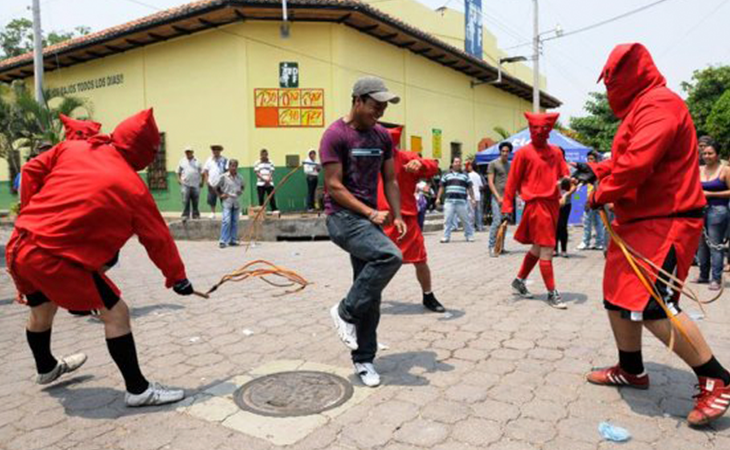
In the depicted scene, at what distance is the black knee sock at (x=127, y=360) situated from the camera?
3217 mm

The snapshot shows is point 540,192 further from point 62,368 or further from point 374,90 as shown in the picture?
point 62,368

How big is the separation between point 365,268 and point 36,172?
201cm

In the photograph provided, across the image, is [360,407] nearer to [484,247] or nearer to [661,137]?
[661,137]

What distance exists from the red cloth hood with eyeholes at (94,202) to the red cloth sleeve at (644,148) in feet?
8.27

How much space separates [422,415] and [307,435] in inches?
26.1

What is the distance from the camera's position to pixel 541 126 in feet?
18.6

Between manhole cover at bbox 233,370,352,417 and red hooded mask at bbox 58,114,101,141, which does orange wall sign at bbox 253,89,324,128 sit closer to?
red hooded mask at bbox 58,114,101,141

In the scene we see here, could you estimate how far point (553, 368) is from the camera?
12.6 feet

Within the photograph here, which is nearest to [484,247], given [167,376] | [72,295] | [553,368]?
[553,368]

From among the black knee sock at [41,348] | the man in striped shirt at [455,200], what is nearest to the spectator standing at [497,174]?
the man in striped shirt at [455,200]

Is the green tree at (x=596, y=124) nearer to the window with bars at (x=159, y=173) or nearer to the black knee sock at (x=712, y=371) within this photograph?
the window with bars at (x=159, y=173)

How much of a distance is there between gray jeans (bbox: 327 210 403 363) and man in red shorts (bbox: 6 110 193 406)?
1.00m

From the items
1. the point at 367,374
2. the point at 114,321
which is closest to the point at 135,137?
the point at 114,321

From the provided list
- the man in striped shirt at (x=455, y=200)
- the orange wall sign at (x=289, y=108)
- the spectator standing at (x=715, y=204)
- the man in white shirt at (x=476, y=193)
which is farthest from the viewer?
the orange wall sign at (x=289, y=108)
